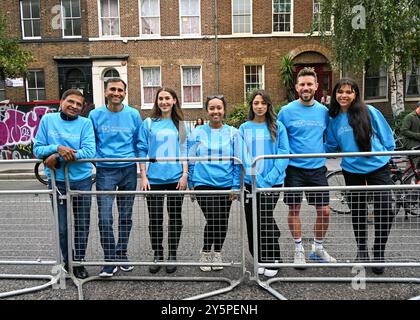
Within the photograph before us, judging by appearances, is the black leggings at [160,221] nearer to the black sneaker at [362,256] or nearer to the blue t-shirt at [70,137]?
the blue t-shirt at [70,137]

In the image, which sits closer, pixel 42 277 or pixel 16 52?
pixel 42 277

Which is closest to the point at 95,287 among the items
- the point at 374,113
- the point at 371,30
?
the point at 374,113

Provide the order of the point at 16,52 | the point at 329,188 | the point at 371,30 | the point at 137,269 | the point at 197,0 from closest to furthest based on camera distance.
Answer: the point at 329,188 < the point at 137,269 < the point at 371,30 < the point at 16,52 < the point at 197,0

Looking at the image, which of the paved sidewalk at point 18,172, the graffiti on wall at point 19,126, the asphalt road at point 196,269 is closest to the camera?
the asphalt road at point 196,269

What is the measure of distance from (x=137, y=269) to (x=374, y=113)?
318cm

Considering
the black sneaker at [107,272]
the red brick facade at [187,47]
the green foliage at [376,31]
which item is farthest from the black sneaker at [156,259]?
the red brick facade at [187,47]

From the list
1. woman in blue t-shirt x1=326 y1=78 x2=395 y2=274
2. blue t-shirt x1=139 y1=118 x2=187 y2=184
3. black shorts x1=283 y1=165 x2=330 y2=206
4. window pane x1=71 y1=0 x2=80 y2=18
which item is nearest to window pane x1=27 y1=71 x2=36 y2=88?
window pane x1=71 y1=0 x2=80 y2=18

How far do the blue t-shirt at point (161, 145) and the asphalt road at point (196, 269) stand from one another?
1.03 ft

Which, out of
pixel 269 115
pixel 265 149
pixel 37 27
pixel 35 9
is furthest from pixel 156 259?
pixel 35 9

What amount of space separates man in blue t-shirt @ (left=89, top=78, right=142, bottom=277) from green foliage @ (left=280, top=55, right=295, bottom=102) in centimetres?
1600

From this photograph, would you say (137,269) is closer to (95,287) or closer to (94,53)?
(95,287)

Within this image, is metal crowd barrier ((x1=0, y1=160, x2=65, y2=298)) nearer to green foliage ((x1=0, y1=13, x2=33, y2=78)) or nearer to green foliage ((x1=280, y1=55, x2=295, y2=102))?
green foliage ((x1=0, y1=13, x2=33, y2=78))

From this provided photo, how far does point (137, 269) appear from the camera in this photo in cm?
421

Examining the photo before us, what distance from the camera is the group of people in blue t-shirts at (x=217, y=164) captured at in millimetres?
3859
